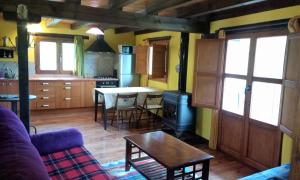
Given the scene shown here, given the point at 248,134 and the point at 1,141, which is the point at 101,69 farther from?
the point at 1,141

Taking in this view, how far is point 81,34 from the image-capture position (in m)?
6.73

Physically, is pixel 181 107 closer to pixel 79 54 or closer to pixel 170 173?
pixel 170 173

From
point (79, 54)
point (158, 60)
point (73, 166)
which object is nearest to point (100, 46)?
point (79, 54)

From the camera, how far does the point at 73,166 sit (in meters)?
2.29

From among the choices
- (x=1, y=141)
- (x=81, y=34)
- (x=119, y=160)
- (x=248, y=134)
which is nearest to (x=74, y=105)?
(x=81, y=34)

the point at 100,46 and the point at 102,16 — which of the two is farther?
the point at 100,46

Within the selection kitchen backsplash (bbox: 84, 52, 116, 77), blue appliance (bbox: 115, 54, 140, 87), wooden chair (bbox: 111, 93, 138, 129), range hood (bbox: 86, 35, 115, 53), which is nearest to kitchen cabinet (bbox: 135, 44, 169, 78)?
blue appliance (bbox: 115, 54, 140, 87)

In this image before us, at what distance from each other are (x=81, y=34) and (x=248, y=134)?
16.9 feet

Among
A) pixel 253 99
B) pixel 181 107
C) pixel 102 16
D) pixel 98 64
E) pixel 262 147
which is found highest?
pixel 102 16

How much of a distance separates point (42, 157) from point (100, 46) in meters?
4.53

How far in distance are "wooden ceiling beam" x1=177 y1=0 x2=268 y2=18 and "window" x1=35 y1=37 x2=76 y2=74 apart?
3.87 meters

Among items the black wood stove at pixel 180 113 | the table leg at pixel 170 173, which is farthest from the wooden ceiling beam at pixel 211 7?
the table leg at pixel 170 173

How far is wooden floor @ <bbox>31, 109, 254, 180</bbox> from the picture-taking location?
3352 mm

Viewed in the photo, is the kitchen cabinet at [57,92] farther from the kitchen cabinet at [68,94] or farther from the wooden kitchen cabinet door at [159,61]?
the wooden kitchen cabinet door at [159,61]
